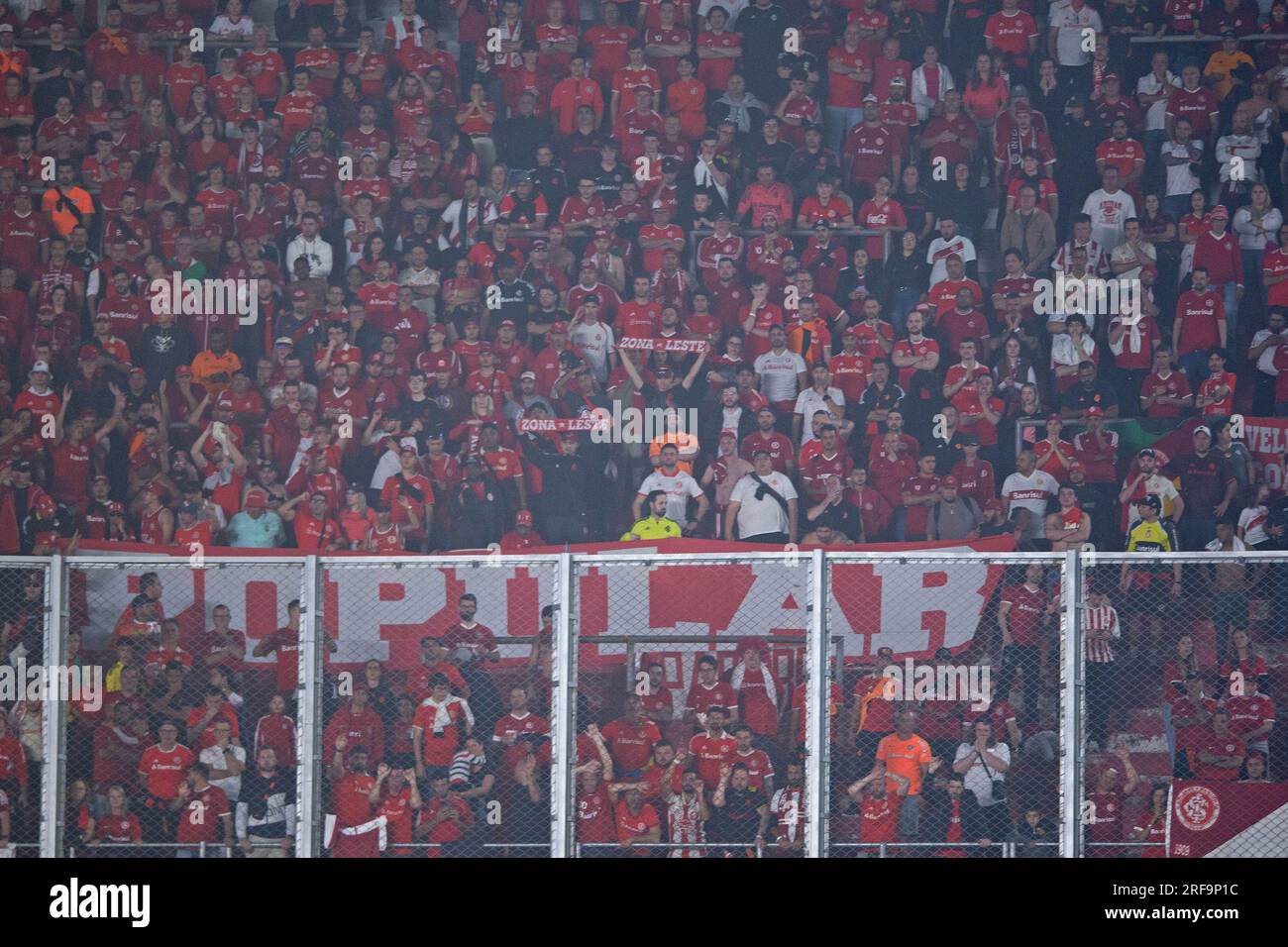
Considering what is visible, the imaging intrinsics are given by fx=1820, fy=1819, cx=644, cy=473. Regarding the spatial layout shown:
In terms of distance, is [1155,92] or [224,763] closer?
[224,763]

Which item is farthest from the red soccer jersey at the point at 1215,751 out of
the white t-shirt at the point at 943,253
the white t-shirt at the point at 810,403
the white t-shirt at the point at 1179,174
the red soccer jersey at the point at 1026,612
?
the white t-shirt at the point at 1179,174

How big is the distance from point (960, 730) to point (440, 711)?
3.31 m

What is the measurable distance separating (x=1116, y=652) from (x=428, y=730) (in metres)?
4.73

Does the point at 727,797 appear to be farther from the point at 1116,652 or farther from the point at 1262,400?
the point at 1262,400

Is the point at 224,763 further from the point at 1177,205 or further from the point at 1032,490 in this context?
the point at 1177,205

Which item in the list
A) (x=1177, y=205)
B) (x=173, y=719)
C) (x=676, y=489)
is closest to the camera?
(x=173, y=719)

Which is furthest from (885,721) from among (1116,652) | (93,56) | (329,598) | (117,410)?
(93,56)

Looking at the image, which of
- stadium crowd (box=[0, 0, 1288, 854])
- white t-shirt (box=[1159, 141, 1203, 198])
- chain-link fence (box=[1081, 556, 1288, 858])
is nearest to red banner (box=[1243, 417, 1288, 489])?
stadium crowd (box=[0, 0, 1288, 854])

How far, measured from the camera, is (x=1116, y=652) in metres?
12.5

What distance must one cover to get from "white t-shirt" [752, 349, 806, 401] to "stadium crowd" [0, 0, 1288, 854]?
4 cm

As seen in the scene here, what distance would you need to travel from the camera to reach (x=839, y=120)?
17828 mm

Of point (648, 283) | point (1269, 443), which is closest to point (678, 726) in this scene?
point (648, 283)

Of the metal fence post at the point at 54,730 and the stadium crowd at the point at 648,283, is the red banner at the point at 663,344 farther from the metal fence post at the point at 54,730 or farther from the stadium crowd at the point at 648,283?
the metal fence post at the point at 54,730

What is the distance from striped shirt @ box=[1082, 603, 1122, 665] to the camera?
41.1 ft
